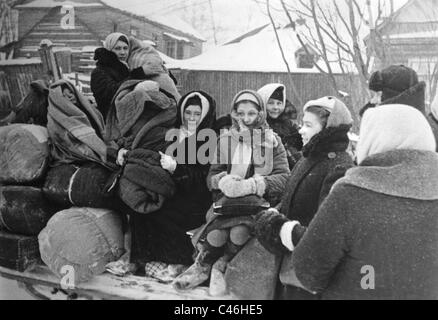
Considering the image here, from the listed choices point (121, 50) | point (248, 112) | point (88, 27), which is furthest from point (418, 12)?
point (88, 27)

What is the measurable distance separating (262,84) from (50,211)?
4.03 ft

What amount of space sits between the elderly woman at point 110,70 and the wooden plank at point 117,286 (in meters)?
0.89

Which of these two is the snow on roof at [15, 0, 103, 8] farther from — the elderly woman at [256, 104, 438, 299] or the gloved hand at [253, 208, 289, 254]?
the elderly woman at [256, 104, 438, 299]

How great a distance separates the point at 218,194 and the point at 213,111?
0.41 m

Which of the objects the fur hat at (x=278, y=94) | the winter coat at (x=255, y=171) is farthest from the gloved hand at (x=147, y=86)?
the fur hat at (x=278, y=94)

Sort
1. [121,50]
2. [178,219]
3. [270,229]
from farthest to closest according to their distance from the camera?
[121,50] → [178,219] → [270,229]

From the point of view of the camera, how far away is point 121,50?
7.64ft

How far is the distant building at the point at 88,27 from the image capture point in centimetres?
220

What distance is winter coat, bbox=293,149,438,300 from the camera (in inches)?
52.6

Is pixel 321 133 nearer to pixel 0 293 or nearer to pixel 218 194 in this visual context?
pixel 218 194

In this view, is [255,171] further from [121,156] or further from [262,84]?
[121,156]

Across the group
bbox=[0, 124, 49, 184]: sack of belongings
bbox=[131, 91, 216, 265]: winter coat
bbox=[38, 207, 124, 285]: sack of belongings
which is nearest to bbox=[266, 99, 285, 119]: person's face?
bbox=[131, 91, 216, 265]: winter coat

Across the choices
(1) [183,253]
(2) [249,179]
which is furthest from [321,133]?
(1) [183,253]

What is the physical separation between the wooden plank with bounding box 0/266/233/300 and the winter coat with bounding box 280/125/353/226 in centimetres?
47
